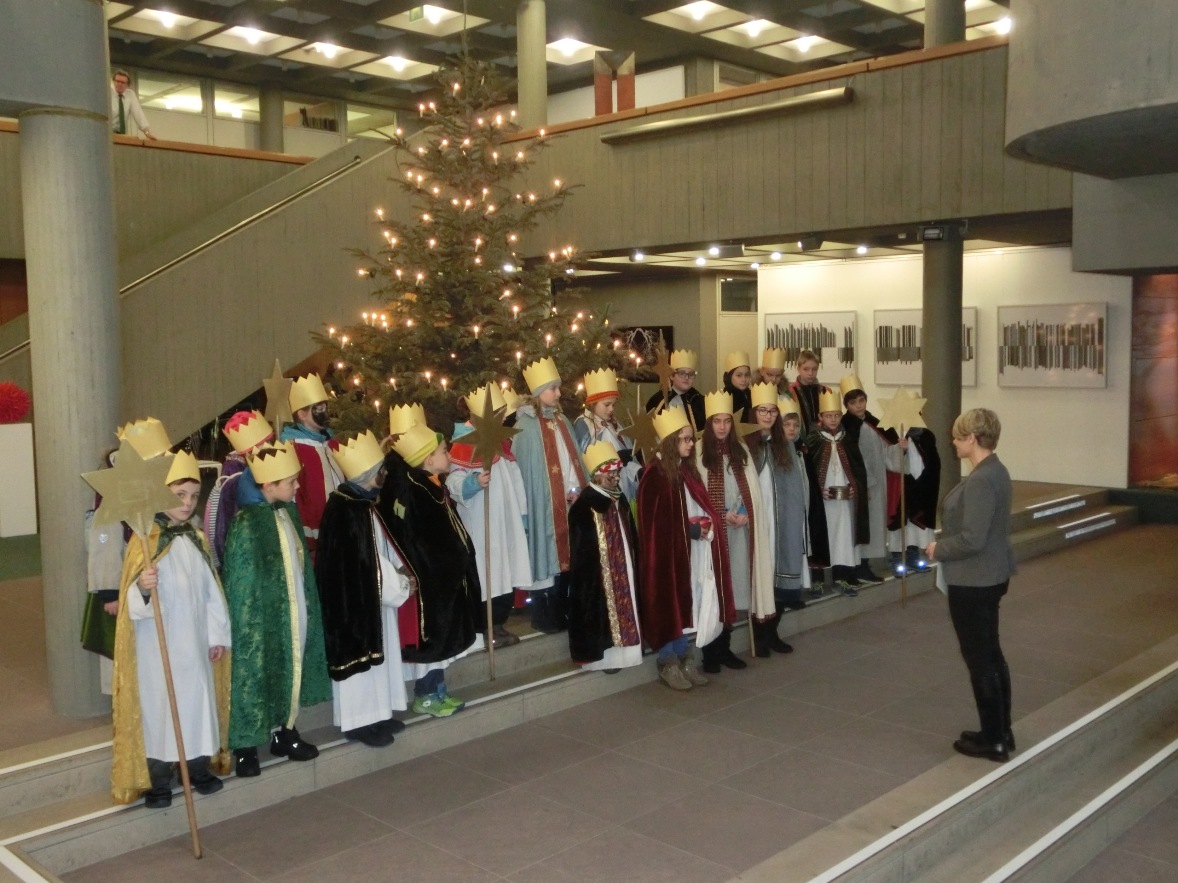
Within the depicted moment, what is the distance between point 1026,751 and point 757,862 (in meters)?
1.83

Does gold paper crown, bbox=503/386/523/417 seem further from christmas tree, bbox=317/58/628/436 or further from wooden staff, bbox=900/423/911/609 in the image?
wooden staff, bbox=900/423/911/609

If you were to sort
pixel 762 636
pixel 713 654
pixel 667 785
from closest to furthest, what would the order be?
pixel 667 785 < pixel 713 654 < pixel 762 636

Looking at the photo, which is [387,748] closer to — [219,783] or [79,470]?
[219,783]

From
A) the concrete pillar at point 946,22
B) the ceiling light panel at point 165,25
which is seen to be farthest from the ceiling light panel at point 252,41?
the concrete pillar at point 946,22

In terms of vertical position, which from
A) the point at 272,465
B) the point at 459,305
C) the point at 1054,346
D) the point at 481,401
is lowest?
the point at 272,465

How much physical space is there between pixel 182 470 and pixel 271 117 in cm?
1730

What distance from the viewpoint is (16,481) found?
10641 millimetres

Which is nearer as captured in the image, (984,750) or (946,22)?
(984,750)

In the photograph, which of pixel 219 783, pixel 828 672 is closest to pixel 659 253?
pixel 828 672

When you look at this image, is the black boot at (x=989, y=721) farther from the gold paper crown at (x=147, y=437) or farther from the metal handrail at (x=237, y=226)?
the metal handrail at (x=237, y=226)

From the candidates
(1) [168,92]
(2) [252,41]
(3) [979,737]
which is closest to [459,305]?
(3) [979,737]

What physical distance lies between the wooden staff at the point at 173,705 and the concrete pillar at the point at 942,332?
7852mm

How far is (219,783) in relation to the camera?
16.0 ft

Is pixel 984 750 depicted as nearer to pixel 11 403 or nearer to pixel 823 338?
pixel 11 403
